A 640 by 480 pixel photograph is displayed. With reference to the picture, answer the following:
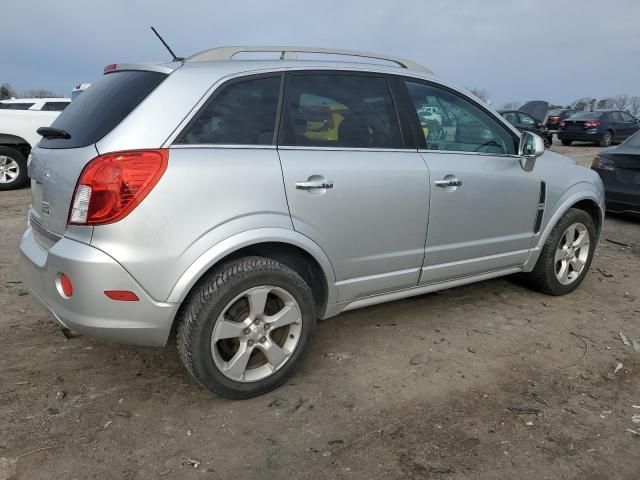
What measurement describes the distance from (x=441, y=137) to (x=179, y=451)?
240 cm

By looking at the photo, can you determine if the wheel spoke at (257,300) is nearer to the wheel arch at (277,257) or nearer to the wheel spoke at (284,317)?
the wheel spoke at (284,317)

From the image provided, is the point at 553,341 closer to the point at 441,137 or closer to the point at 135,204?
the point at 441,137

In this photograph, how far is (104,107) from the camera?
259cm

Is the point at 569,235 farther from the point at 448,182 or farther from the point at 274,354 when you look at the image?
the point at 274,354

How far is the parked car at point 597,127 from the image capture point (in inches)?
743

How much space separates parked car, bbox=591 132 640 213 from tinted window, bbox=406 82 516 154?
399 cm

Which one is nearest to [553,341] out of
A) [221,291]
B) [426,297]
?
[426,297]

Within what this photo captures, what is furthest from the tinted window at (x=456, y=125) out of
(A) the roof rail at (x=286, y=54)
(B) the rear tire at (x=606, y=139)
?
(B) the rear tire at (x=606, y=139)

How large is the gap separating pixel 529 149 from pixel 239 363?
8.05ft

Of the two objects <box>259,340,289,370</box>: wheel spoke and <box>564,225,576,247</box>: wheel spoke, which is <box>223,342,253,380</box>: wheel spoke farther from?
<box>564,225,576,247</box>: wheel spoke

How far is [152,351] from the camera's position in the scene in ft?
10.5

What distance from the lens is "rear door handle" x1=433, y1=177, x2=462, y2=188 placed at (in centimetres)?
321

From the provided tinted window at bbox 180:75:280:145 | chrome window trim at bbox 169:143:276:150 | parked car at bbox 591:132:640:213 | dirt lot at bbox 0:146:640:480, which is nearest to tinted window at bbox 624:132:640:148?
parked car at bbox 591:132:640:213

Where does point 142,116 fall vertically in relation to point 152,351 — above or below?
above
